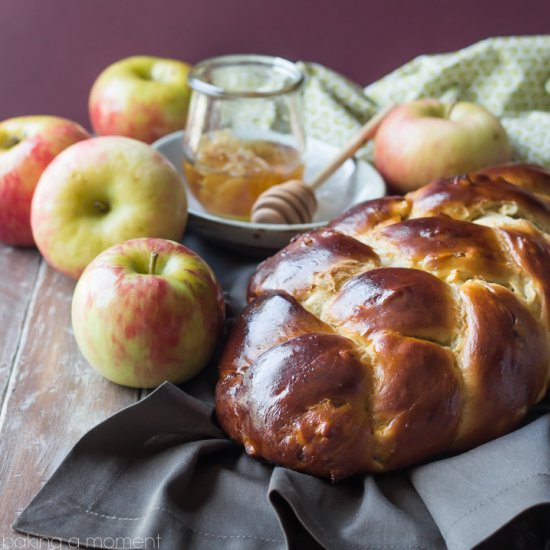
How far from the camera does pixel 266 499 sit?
83 cm

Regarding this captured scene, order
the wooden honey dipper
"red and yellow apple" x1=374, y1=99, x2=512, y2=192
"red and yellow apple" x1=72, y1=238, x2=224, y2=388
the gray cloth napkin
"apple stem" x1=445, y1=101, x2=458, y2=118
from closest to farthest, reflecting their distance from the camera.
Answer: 1. the gray cloth napkin
2. "red and yellow apple" x1=72, y1=238, x2=224, y2=388
3. the wooden honey dipper
4. "red and yellow apple" x1=374, y1=99, x2=512, y2=192
5. "apple stem" x1=445, y1=101, x2=458, y2=118

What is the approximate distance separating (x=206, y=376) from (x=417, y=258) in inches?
11.6

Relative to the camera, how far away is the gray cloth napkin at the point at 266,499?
0.78m

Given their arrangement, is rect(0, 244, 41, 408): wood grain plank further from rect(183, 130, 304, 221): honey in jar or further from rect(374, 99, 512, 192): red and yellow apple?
rect(374, 99, 512, 192): red and yellow apple

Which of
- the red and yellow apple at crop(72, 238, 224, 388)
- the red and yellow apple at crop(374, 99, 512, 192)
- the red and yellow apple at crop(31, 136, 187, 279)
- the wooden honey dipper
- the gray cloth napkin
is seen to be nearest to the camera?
the gray cloth napkin

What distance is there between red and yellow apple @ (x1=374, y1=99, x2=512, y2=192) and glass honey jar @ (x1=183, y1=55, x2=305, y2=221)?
0.16 metres

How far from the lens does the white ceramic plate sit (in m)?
1.25

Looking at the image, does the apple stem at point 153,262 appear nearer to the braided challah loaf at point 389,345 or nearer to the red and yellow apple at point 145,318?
the red and yellow apple at point 145,318

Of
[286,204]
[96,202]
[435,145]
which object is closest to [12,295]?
[96,202]

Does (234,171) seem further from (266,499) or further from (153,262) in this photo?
(266,499)

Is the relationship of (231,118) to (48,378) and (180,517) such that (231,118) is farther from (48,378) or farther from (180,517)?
(180,517)

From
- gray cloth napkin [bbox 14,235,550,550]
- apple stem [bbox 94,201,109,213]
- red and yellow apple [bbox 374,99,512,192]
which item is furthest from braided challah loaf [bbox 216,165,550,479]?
red and yellow apple [bbox 374,99,512,192]

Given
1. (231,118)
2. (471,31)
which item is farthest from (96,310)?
(471,31)

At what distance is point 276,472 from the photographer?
0.83 metres
